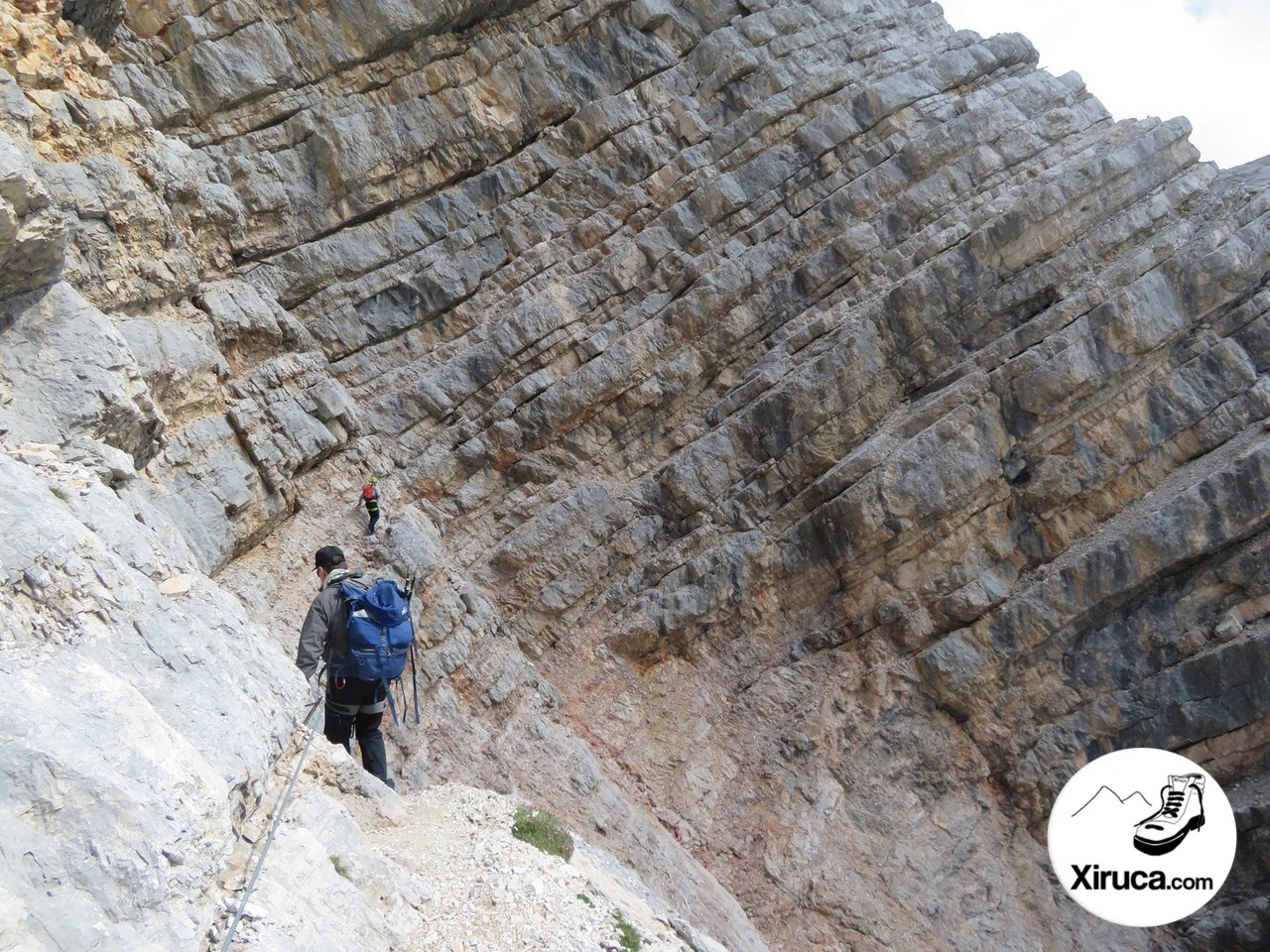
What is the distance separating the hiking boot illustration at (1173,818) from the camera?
1181 cm

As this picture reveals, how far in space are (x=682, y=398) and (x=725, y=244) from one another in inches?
140

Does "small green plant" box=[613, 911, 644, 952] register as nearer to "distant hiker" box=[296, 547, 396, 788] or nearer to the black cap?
"distant hiker" box=[296, 547, 396, 788]

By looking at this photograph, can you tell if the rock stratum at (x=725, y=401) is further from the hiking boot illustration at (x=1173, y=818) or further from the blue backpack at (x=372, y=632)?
the blue backpack at (x=372, y=632)

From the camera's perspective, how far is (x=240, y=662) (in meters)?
5.91

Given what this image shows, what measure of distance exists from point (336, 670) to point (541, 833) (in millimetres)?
2322

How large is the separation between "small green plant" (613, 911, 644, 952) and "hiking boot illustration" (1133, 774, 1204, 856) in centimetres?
860

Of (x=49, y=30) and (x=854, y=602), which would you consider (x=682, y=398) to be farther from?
(x=49, y=30)

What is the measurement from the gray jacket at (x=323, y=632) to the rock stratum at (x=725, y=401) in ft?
12.6

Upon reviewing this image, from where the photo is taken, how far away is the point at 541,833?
775 cm

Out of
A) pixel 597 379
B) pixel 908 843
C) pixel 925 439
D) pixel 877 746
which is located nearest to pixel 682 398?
pixel 597 379

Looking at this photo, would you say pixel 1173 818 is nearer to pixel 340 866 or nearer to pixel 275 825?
pixel 340 866

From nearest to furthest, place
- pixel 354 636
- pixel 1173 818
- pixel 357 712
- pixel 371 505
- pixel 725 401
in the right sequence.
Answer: pixel 354 636 < pixel 357 712 < pixel 1173 818 < pixel 371 505 < pixel 725 401

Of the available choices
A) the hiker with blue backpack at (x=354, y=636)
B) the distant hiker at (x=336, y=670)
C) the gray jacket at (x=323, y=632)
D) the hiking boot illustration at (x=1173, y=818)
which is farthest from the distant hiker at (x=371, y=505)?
the hiking boot illustration at (x=1173, y=818)

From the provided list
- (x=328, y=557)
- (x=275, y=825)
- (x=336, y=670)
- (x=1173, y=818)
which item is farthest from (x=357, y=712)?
(x=1173, y=818)
